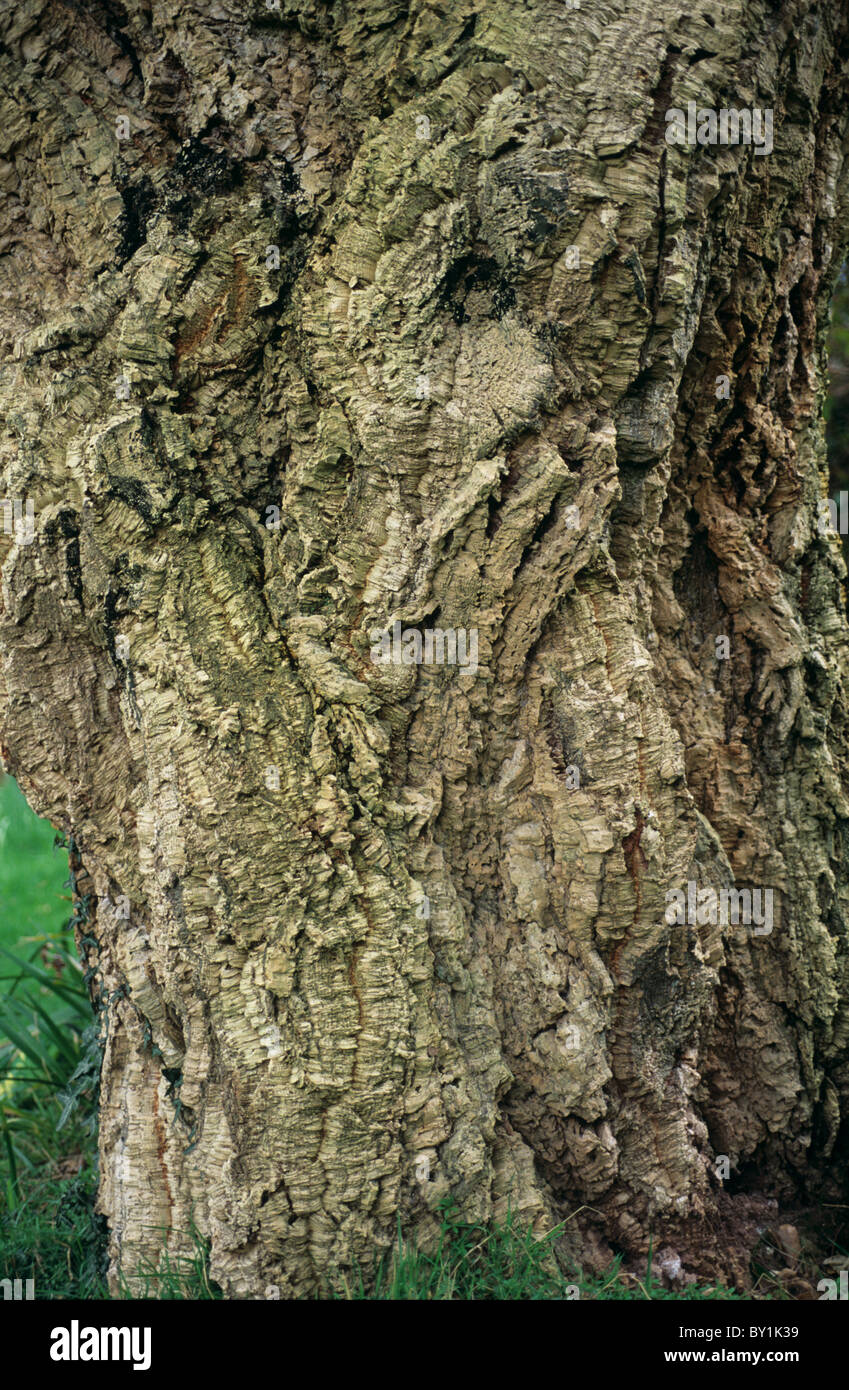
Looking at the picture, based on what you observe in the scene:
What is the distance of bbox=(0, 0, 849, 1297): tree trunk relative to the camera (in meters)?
1.99

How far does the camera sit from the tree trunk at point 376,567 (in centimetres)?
199

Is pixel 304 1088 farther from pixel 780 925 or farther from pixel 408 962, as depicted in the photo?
pixel 780 925

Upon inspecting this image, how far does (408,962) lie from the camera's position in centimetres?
214

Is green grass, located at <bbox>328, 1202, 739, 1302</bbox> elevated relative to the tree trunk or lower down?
lower down

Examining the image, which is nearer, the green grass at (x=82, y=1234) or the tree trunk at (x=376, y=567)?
the tree trunk at (x=376, y=567)

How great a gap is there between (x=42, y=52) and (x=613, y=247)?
131cm

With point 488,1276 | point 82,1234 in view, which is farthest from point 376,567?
point 82,1234

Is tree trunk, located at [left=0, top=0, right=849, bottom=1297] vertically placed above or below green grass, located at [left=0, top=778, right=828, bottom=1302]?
above

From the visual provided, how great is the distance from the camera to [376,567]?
2.11 m

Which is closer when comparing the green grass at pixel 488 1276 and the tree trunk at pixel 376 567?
the tree trunk at pixel 376 567

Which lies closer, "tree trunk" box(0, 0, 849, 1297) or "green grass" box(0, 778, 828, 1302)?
"tree trunk" box(0, 0, 849, 1297)

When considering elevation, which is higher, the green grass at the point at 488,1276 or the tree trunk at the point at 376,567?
the tree trunk at the point at 376,567

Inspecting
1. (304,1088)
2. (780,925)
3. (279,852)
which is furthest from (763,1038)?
(279,852)

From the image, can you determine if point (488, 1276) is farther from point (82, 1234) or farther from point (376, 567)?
point (376, 567)
